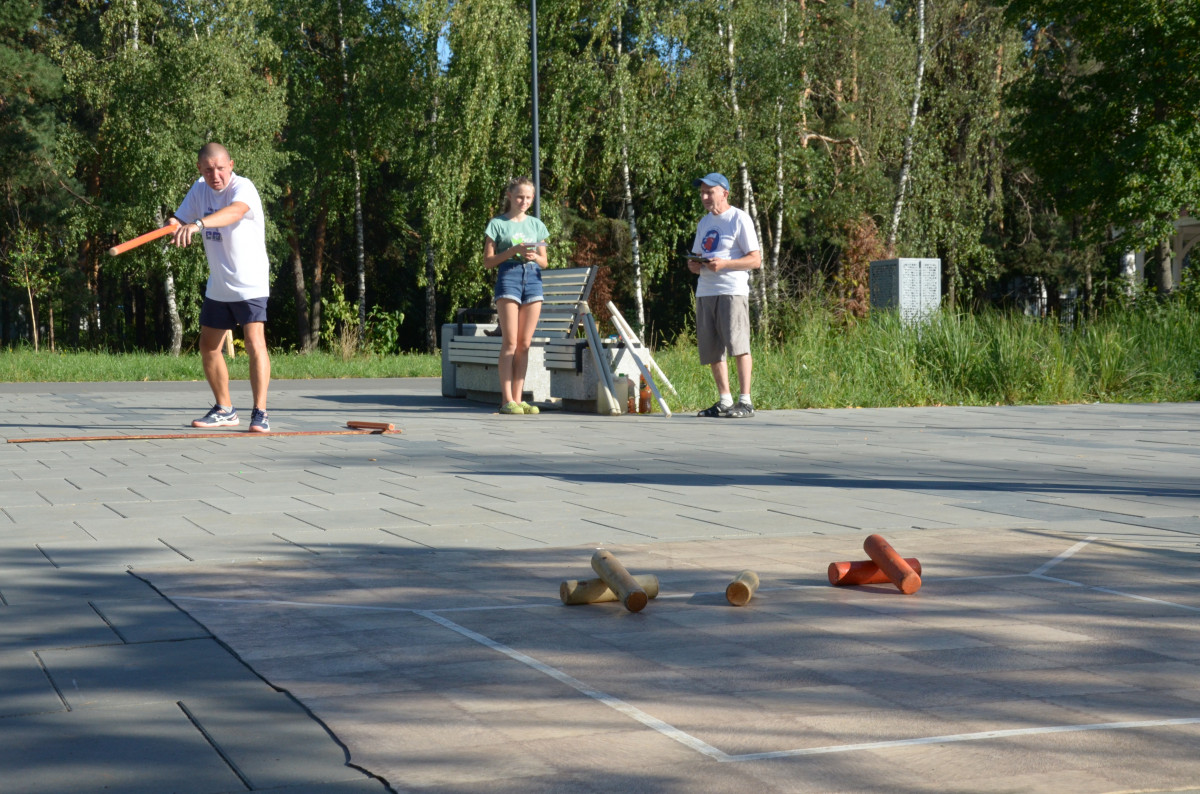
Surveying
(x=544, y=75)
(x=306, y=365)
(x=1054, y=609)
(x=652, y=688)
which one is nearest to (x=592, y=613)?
(x=652, y=688)

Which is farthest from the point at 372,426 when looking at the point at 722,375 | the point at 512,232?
the point at 722,375

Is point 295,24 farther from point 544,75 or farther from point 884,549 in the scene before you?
point 884,549

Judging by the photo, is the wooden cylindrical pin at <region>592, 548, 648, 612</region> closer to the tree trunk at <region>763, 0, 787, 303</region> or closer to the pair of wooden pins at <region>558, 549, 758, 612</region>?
the pair of wooden pins at <region>558, 549, 758, 612</region>

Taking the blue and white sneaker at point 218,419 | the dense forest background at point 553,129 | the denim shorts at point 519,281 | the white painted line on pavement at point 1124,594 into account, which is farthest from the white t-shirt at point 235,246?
the dense forest background at point 553,129

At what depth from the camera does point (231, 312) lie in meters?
9.52

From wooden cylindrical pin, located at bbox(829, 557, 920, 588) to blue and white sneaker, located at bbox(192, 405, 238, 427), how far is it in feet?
22.4

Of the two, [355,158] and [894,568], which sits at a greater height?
[355,158]

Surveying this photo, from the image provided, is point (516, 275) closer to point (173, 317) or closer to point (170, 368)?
point (170, 368)

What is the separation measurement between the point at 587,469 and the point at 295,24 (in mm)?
33135

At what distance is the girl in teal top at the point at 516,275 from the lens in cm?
1105

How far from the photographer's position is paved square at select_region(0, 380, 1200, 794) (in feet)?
8.14

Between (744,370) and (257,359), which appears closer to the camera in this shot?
(257,359)

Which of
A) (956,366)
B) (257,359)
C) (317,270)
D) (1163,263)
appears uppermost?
(317,270)

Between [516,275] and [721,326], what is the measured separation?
1803mm
